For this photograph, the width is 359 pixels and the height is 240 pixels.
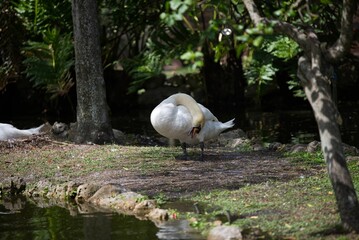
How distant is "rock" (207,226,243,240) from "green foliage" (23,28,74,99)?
33.6 feet

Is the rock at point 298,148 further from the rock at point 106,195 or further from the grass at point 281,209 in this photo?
the rock at point 106,195

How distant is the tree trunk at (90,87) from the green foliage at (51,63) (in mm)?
4278

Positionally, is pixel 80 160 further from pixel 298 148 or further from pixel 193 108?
pixel 298 148

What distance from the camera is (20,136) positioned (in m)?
12.0

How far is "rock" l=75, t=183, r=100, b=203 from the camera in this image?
802cm

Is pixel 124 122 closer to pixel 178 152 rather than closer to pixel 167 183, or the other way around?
pixel 178 152

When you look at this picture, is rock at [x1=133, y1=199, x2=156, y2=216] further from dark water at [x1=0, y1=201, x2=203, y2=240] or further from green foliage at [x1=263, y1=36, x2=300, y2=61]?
green foliage at [x1=263, y1=36, x2=300, y2=61]

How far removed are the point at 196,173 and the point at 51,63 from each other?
8092 millimetres

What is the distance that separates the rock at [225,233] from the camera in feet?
19.5

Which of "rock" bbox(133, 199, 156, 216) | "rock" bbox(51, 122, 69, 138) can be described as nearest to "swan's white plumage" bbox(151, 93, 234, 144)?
"rock" bbox(133, 199, 156, 216)

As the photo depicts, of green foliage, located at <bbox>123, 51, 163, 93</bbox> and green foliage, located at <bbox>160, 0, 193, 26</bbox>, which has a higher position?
green foliage, located at <bbox>123, 51, 163, 93</bbox>

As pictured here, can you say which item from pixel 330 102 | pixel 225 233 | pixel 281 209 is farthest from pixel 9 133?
pixel 330 102

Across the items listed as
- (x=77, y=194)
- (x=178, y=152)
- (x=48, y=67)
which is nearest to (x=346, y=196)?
(x=77, y=194)

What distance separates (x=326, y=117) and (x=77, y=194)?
3322mm
